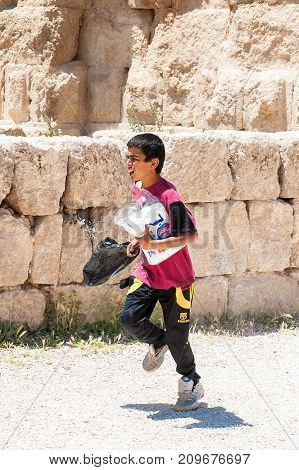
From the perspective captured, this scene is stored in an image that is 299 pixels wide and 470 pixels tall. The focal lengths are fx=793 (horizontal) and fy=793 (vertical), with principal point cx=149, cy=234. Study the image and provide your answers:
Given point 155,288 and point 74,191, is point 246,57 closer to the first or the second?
point 74,191

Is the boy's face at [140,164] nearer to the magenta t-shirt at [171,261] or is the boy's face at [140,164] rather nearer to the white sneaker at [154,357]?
the magenta t-shirt at [171,261]

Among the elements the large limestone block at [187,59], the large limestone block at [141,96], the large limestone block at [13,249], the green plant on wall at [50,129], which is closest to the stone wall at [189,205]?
the large limestone block at [13,249]

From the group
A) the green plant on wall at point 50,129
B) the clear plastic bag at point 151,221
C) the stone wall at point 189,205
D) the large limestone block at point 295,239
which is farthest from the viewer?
the green plant on wall at point 50,129

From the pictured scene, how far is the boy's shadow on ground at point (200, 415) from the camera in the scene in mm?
4305

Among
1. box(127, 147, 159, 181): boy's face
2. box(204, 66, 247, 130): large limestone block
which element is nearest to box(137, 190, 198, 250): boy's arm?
box(127, 147, 159, 181): boy's face

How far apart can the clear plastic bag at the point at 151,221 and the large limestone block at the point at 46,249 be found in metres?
1.55

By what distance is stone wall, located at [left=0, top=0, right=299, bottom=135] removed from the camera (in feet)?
36.5

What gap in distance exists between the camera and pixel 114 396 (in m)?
4.77

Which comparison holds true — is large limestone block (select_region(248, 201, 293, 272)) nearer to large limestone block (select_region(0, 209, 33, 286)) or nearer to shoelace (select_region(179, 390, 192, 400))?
large limestone block (select_region(0, 209, 33, 286))

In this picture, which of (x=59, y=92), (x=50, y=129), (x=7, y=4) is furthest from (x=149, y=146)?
(x=7, y=4)

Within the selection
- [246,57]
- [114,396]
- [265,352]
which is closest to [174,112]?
[246,57]

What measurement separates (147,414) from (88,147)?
2.28 metres

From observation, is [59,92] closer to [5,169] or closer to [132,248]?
[5,169]

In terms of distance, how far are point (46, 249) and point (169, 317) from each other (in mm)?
1713
